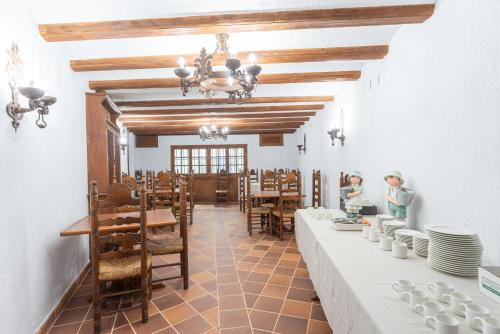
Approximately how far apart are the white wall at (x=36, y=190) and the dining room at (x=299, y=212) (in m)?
0.02

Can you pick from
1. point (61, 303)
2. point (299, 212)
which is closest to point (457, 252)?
point (299, 212)

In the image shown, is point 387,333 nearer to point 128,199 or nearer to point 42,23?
point 128,199

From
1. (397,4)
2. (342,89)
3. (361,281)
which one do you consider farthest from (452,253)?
(342,89)

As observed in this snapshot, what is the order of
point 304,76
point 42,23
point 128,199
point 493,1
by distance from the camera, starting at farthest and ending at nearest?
1. point 304,76
2. point 128,199
3. point 42,23
4. point 493,1

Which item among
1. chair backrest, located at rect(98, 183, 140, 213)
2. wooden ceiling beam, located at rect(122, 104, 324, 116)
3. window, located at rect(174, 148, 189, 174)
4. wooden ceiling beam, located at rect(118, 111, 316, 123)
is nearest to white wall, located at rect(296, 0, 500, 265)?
wooden ceiling beam, located at rect(122, 104, 324, 116)

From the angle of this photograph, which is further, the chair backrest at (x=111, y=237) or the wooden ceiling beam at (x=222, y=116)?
the wooden ceiling beam at (x=222, y=116)

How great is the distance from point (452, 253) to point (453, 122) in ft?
2.91

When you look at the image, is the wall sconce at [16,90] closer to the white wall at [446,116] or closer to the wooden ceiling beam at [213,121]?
the white wall at [446,116]

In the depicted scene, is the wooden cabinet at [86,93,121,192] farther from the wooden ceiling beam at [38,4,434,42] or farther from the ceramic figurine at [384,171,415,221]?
the ceramic figurine at [384,171,415,221]

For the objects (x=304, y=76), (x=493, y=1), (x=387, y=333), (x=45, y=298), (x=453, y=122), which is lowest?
(x=45, y=298)

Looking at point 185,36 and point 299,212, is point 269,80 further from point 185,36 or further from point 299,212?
point 299,212

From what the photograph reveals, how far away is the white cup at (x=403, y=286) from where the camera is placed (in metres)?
1.12

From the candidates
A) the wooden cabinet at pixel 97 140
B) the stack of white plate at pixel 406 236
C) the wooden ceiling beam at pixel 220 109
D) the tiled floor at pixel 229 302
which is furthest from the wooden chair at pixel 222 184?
the stack of white plate at pixel 406 236

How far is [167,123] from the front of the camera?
6770 mm
